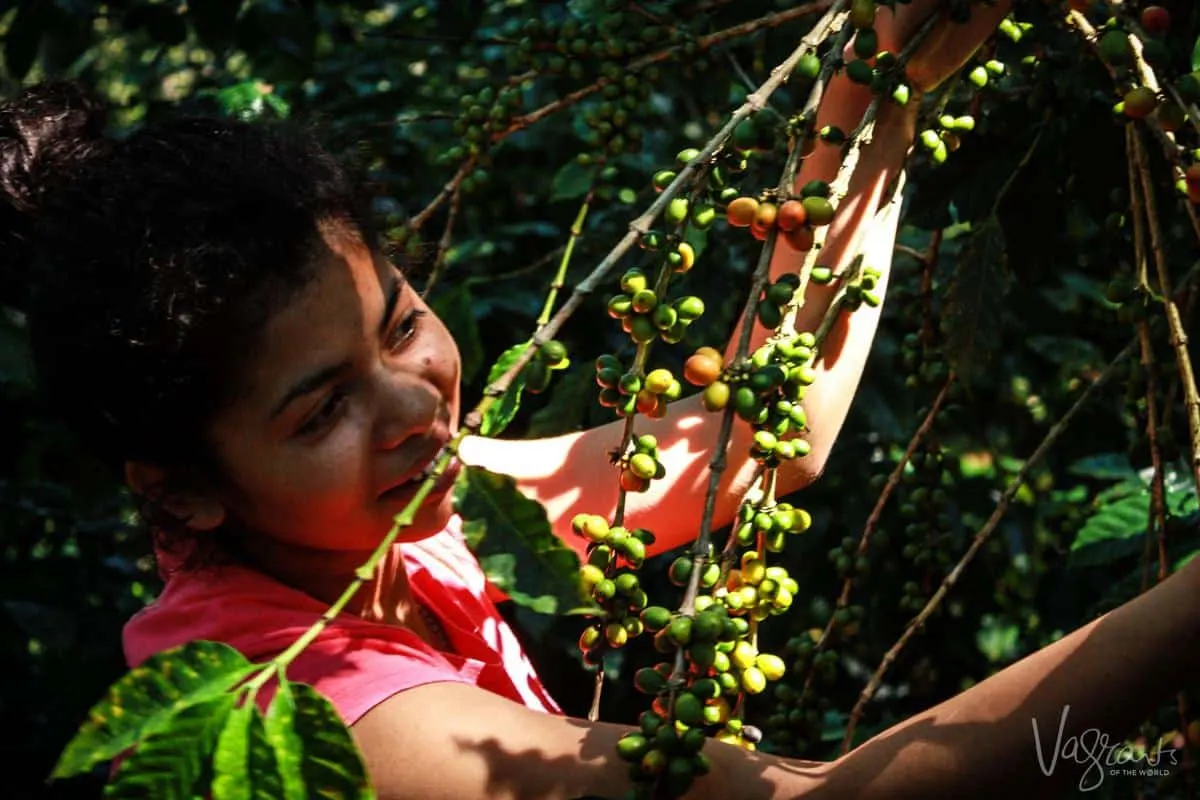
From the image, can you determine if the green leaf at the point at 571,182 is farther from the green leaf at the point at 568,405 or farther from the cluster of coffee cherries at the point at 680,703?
the cluster of coffee cherries at the point at 680,703

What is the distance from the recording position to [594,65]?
2.05 metres

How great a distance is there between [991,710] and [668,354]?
1.57 metres

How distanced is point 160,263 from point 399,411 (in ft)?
0.90

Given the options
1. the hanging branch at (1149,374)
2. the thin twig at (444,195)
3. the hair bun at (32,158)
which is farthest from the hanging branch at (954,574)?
the hair bun at (32,158)

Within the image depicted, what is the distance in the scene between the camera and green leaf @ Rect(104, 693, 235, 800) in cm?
82

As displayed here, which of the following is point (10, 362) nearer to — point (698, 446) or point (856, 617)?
point (698, 446)

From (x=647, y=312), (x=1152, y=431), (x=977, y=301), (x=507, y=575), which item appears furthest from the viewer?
(x=977, y=301)

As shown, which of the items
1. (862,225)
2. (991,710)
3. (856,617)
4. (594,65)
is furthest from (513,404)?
(594,65)

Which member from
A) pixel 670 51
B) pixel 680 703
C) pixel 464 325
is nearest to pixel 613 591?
pixel 680 703

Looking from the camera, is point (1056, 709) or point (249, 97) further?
point (249, 97)

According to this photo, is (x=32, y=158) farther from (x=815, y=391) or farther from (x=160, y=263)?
(x=815, y=391)

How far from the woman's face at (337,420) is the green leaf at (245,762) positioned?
1.43 feet

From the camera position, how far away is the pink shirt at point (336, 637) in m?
1.29

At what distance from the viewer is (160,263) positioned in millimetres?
1298
